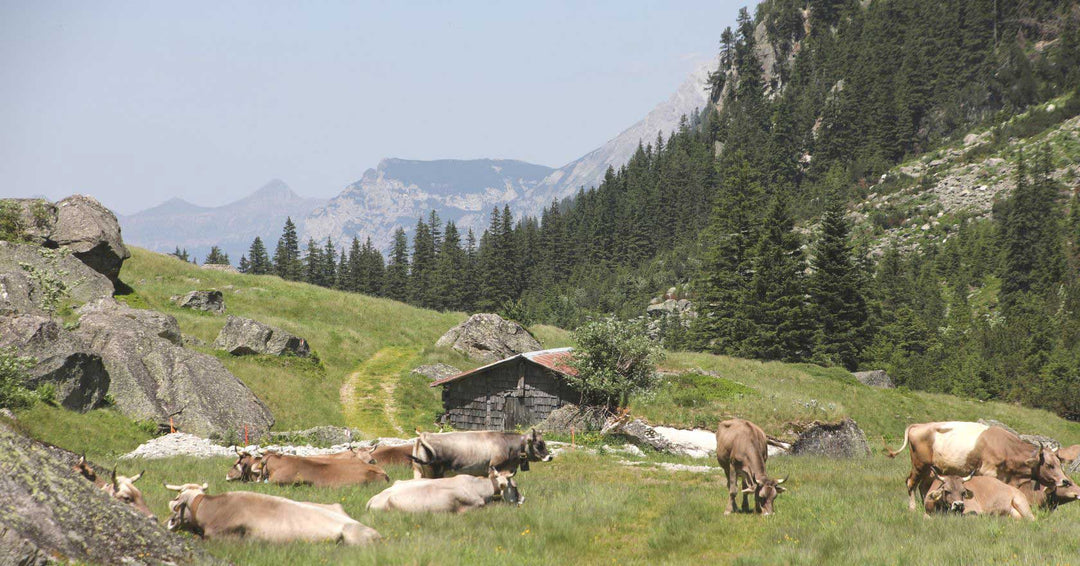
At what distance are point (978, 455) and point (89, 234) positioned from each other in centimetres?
5146

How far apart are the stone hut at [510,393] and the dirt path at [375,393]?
3.95m

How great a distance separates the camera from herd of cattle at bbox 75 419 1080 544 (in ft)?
32.7

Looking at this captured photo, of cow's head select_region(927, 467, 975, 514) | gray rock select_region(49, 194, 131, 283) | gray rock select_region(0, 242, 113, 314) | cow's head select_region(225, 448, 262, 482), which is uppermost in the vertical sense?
gray rock select_region(49, 194, 131, 283)

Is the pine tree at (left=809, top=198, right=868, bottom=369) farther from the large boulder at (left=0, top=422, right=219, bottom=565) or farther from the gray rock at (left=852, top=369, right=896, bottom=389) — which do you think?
the large boulder at (left=0, top=422, right=219, bottom=565)

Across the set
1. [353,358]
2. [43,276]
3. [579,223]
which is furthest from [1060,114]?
[43,276]

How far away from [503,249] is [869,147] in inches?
2884

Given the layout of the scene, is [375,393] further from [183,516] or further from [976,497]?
[976,497]

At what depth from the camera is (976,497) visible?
12641mm

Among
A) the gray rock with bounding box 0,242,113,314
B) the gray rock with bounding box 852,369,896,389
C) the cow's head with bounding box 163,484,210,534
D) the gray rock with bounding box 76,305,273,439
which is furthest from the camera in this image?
the gray rock with bounding box 852,369,896,389

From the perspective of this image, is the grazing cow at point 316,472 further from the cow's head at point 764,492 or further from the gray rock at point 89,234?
the gray rock at point 89,234

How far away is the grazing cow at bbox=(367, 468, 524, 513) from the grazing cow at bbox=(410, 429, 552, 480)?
2398 mm

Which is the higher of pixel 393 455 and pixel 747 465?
pixel 747 465

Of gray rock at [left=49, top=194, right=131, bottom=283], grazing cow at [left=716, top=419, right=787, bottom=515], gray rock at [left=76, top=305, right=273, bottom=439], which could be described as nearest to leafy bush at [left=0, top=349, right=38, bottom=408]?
gray rock at [left=76, top=305, right=273, bottom=439]

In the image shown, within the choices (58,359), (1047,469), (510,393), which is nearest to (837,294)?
(510,393)
